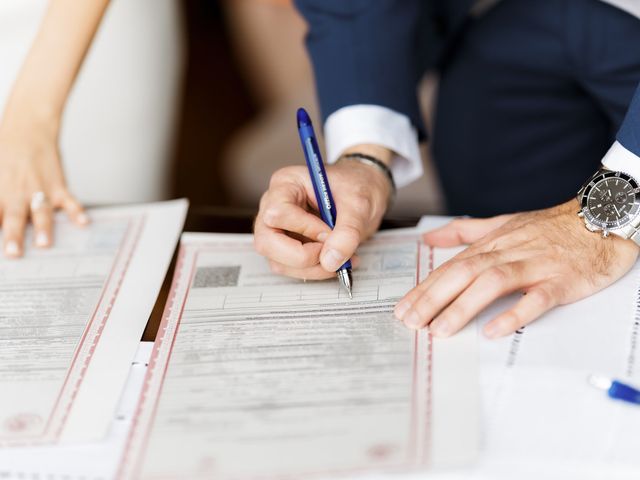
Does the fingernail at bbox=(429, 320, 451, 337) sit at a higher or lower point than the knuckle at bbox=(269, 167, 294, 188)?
lower

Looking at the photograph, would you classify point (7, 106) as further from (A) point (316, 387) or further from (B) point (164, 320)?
(A) point (316, 387)

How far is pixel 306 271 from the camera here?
0.95 meters

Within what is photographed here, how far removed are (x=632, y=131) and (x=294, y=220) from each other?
0.39 meters

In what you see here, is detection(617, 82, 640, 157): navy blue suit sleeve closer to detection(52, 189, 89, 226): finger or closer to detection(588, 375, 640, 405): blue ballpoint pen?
detection(588, 375, 640, 405): blue ballpoint pen

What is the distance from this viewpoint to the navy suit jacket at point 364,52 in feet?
3.85

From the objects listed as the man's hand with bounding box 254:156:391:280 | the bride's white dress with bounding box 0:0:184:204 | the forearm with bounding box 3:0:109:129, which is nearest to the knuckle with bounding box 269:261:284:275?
the man's hand with bounding box 254:156:391:280

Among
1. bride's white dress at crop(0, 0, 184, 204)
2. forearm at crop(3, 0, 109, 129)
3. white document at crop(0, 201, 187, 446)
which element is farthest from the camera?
bride's white dress at crop(0, 0, 184, 204)

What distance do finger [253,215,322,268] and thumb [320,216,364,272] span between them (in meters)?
0.01

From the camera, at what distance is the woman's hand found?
3.72 ft

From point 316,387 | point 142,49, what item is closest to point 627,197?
point 316,387

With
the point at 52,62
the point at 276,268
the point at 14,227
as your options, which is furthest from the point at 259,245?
the point at 52,62

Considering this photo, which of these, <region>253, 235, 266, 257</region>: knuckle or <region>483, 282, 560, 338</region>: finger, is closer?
<region>483, 282, 560, 338</region>: finger

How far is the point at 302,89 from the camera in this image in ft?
9.09

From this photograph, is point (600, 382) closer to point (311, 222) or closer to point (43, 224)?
point (311, 222)
